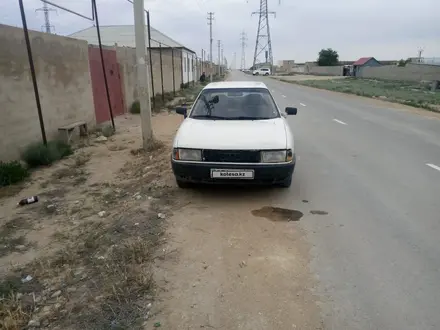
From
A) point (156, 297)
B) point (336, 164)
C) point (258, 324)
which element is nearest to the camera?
point (258, 324)

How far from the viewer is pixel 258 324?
275 centimetres

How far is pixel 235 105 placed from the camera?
20.6 feet

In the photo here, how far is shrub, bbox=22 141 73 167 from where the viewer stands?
7.16 m

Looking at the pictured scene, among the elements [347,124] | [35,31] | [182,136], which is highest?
[35,31]

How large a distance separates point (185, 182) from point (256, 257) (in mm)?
2071

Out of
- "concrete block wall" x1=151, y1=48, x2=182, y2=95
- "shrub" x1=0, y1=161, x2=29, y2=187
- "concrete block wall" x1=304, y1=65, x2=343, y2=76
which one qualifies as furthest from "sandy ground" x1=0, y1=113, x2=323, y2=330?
"concrete block wall" x1=304, y1=65, x2=343, y2=76

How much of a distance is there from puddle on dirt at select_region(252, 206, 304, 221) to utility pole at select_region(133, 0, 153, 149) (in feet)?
14.6

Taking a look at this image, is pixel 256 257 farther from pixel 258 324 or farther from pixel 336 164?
pixel 336 164

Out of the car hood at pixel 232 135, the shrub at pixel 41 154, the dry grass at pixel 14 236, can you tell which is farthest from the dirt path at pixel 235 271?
the shrub at pixel 41 154

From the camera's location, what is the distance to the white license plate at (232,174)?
194 inches

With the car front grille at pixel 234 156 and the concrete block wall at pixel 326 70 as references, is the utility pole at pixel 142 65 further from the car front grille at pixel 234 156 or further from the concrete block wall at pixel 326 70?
the concrete block wall at pixel 326 70

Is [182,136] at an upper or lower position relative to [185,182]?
upper

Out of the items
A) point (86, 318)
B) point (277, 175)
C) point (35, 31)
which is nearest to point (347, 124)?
point (277, 175)

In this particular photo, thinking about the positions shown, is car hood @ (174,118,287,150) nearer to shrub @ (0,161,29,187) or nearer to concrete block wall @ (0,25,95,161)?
shrub @ (0,161,29,187)
